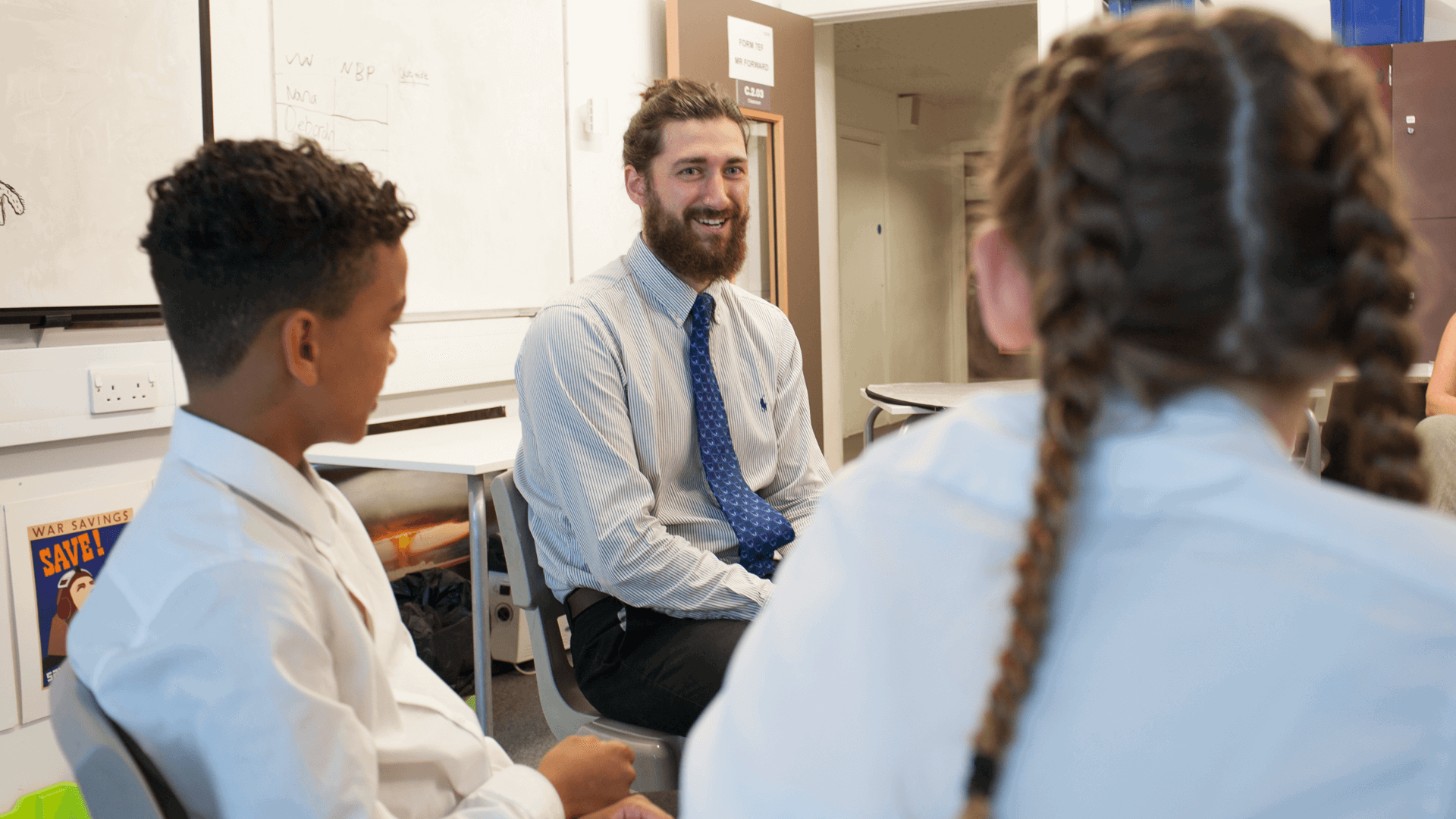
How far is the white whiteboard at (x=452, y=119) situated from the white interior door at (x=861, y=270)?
3.85 m

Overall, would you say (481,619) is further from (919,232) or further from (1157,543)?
(919,232)

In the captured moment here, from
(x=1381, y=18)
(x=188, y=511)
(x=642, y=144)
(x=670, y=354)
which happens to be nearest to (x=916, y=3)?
(x=1381, y=18)

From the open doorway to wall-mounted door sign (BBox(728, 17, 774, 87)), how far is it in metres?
1.77

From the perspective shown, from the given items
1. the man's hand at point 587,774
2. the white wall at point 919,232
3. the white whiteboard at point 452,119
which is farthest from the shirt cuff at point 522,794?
the white wall at point 919,232

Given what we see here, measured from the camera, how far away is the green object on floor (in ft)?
6.64

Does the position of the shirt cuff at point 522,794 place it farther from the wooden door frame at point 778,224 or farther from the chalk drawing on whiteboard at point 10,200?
the wooden door frame at point 778,224

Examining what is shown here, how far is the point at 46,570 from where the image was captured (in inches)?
84.0

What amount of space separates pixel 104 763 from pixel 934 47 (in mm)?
6679

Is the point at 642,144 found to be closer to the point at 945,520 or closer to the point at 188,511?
the point at 188,511

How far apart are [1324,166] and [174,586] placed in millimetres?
757

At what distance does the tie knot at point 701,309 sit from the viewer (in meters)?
1.83

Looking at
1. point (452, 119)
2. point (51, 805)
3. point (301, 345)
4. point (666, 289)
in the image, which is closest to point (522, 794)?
point (301, 345)

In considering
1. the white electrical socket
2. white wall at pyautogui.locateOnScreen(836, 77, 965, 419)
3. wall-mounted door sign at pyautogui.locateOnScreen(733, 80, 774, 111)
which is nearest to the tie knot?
the white electrical socket

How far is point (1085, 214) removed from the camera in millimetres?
420
